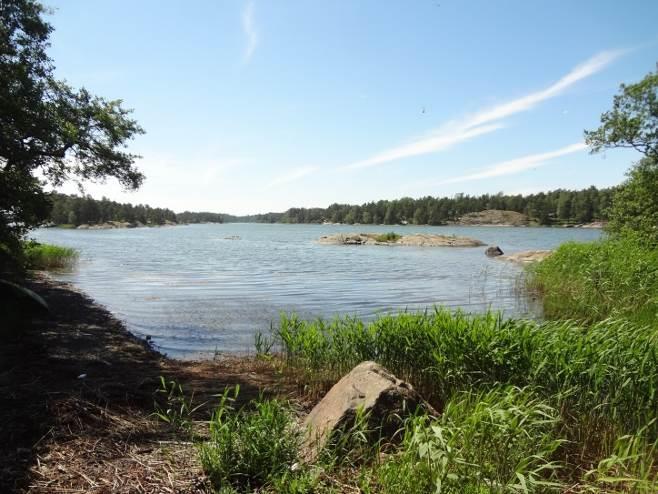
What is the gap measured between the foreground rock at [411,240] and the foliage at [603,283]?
1595 inches

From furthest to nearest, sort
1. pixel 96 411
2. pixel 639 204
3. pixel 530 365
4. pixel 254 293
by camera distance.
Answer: pixel 639 204 < pixel 254 293 < pixel 530 365 < pixel 96 411

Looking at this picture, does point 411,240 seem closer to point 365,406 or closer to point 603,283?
point 603,283

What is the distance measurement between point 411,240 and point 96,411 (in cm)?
6098

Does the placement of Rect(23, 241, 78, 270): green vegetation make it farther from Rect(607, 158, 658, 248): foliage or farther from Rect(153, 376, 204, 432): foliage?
Rect(607, 158, 658, 248): foliage

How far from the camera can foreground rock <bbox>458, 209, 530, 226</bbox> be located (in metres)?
165

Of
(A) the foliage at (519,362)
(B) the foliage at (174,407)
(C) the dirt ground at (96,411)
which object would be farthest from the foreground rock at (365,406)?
(B) the foliage at (174,407)

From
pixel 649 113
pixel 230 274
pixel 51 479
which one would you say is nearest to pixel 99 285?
pixel 230 274

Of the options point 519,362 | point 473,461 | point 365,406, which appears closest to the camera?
point 473,461

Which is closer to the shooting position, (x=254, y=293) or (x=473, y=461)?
(x=473, y=461)

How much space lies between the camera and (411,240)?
64312 millimetres

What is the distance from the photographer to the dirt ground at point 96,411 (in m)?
3.79

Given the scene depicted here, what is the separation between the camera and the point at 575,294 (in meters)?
16.3

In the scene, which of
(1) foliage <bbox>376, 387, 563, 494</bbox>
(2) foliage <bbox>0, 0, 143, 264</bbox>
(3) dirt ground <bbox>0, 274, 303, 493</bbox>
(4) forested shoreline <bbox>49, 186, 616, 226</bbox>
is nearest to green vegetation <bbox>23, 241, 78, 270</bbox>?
(2) foliage <bbox>0, 0, 143, 264</bbox>

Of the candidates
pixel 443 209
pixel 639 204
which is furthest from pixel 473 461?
pixel 443 209
